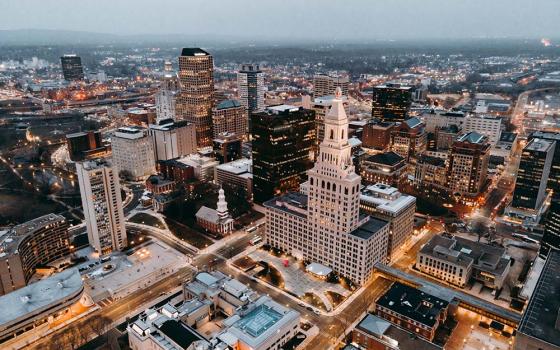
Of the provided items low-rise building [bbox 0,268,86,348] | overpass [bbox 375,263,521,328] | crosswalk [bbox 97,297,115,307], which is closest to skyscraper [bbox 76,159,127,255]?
low-rise building [bbox 0,268,86,348]

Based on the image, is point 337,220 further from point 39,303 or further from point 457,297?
point 39,303

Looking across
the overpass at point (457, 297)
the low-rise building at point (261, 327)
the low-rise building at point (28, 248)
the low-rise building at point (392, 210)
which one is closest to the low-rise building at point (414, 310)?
the overpass at point (457, 297)

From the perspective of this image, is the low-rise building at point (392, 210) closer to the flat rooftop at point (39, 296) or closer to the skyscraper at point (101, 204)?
the skyscraper at point (101, 204)

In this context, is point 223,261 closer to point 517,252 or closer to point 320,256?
point 320,256

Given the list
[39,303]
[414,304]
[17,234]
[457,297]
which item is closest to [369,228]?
[414,304]

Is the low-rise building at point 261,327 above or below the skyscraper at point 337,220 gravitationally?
below

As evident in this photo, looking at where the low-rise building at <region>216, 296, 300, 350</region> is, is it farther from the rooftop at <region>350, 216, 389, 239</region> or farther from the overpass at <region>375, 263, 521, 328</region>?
the overpass at <region>375, 263, 521, 328</region>

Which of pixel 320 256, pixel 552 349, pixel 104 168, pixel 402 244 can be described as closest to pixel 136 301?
pixel 104 168
